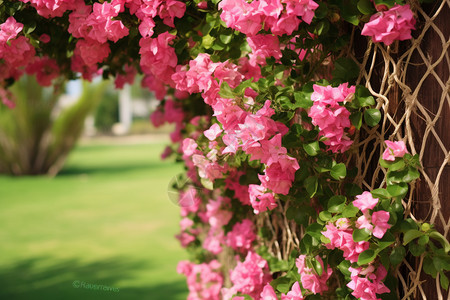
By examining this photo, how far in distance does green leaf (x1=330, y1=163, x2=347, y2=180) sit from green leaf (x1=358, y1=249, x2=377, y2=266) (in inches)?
9.8

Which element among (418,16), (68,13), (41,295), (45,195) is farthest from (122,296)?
(45,195)

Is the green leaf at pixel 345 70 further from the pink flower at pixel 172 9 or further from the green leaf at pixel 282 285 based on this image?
the green leaf at pixel 282 285

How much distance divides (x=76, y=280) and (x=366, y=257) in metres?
4.15

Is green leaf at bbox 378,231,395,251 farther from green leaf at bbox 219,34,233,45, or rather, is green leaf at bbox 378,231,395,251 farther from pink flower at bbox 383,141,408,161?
green leaf at bbox 219,34,233,45

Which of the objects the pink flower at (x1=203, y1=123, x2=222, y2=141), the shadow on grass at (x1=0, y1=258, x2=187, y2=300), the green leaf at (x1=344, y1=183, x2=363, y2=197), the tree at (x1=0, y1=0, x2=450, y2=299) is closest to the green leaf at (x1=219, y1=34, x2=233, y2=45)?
the tree at (x1=0, y1=0, x2=450, y2=299)

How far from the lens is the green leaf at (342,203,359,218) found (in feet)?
5.24

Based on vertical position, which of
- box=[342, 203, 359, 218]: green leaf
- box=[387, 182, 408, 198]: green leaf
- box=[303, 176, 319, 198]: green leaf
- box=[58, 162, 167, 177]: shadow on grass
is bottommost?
box=[342, 203, 359, 218]: green leaf

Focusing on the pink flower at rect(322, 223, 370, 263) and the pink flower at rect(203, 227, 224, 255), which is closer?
the pink flower at rect(322, 223, 370, 263)

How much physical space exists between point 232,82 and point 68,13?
2.73ft

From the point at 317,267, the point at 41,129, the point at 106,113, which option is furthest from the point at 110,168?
the point at 106,113

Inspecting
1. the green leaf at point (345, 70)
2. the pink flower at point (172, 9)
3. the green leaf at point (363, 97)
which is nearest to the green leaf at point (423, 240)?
the green leaf at point (363, 97)

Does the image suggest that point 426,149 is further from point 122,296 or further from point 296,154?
point 122,296

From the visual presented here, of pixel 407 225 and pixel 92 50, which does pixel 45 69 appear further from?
pixel 407 225

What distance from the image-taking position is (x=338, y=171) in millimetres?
1672
